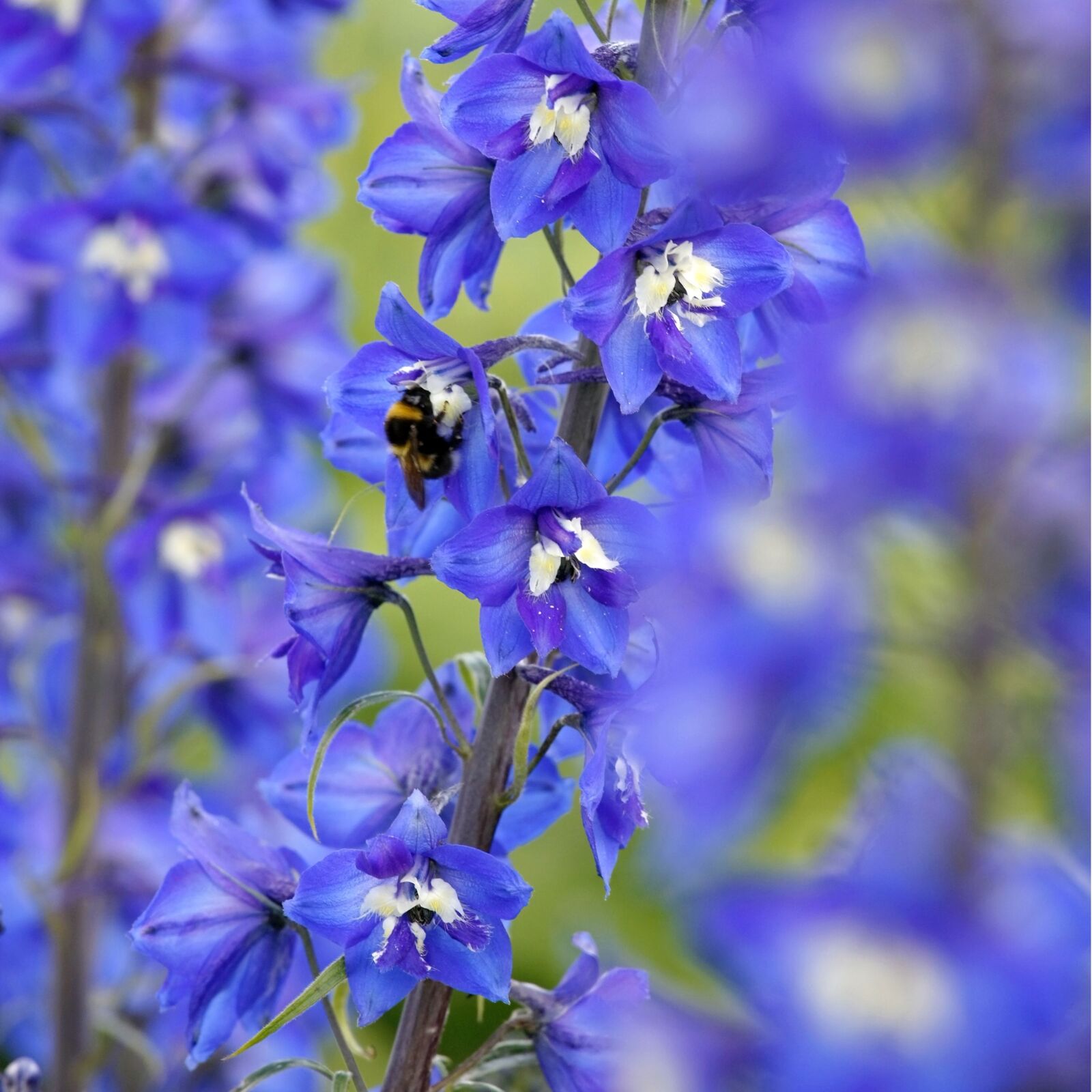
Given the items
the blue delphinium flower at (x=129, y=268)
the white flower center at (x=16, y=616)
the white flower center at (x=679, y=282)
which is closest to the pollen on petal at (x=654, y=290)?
the white flower center at (x=679, y=282)

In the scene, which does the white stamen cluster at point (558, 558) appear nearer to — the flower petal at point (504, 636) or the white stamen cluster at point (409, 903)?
the flower petal at point (504, 636)

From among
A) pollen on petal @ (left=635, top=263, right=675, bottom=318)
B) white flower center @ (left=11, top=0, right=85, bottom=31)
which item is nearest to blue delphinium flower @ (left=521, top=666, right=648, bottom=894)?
pollen on petal @ (left=635, top=263, right=675, bottom=318)

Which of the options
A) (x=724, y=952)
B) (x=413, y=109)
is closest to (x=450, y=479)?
(x=413, y=109)

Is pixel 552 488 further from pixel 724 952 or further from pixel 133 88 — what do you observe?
pixel 133 88

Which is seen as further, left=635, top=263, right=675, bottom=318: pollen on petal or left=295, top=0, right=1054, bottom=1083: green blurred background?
left=635, top=263, right=675, bottom=318: pollen on petal

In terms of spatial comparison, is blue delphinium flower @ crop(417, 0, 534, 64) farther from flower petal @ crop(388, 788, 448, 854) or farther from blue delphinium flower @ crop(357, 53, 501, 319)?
flower petal @ crop(388, 788, 448, 854)

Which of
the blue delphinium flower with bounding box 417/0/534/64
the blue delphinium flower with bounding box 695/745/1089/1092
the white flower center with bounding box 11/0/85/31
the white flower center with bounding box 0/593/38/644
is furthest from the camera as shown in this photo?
the white flower center with bounding box 0/593/38/644

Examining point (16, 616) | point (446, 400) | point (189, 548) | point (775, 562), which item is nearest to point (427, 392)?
point (446, 400)
